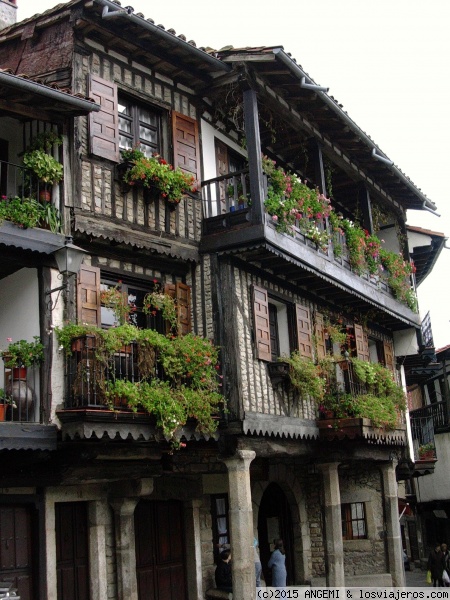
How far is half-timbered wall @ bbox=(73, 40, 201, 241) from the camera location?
1234 centimetres

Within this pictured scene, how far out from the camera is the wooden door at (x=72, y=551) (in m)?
12.1

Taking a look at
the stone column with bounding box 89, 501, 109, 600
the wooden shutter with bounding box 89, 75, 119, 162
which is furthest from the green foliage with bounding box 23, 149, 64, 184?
the stone column with bounding box 89, 501, 109, 600

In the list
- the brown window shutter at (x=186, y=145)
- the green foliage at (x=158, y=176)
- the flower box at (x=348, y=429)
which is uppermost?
the brown window shutter at (x=186, y=145)

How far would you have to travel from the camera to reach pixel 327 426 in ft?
49.9

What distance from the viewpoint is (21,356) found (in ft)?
35.7

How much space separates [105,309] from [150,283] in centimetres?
116

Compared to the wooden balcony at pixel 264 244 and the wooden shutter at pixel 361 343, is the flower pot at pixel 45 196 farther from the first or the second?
the wooden shutter at pixel 361 343

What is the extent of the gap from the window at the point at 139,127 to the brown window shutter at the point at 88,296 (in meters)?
2.27

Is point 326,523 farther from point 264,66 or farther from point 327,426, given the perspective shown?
point 264,66

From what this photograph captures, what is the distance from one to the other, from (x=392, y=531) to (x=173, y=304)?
773cm

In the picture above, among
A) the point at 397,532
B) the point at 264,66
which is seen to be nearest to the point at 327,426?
the point at 397,532

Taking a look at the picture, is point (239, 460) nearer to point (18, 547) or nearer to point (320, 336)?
point (18, 547)

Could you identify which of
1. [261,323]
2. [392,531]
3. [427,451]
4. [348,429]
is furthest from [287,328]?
[427,451]

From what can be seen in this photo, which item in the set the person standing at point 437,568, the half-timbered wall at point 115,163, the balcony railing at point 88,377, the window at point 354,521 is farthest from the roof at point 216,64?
the person standing at point 437,568
